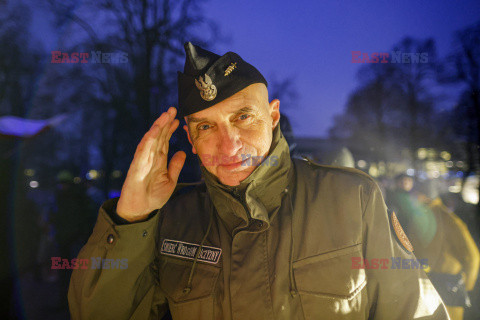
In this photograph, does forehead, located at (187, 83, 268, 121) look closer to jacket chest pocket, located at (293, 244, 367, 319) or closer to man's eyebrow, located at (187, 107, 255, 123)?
man's eyebrow, located at (187, 107, 255, 123)

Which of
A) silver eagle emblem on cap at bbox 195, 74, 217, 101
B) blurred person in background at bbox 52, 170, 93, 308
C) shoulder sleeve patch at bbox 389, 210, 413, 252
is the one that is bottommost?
blurred person in background at bbox 52, 170, 93, 308

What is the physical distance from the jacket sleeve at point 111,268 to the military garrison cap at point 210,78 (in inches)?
29.3

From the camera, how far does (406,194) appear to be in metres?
4.94

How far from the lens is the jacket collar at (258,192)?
1495mm

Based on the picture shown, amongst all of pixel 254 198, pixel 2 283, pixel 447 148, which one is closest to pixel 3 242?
pixel 2 283

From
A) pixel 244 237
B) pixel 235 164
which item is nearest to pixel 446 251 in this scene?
pixel 244 237

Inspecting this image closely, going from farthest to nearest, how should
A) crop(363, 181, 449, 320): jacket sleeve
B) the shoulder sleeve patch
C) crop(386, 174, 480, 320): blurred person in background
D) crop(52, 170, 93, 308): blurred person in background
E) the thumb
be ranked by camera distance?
1. crop(52, 170, 93, 308): blurred person in background
2. crop(386, 174, 480, 320): blurred person in background
3. the thumb
4. the shoulder sleeve patch
5. crop(363, 181, 449, 320): jacket sleeve

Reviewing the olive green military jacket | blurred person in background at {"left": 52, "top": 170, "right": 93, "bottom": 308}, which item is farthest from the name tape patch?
blurred person in background at {"left": 52, "top": 170, "right": 93, "bottom": 308}

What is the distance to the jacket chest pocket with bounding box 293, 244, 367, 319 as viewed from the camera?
1.38 meters

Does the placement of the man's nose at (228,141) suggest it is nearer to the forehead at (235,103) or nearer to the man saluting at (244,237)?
the man saluting at (244,237)

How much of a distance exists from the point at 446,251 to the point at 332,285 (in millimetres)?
3305

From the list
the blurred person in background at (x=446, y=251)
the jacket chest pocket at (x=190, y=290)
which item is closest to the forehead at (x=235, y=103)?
the jacket chest pocket at (x=190, y=290)

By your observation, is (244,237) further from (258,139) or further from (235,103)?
(235,103)

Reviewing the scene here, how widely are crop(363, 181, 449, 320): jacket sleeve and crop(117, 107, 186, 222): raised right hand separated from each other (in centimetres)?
122
